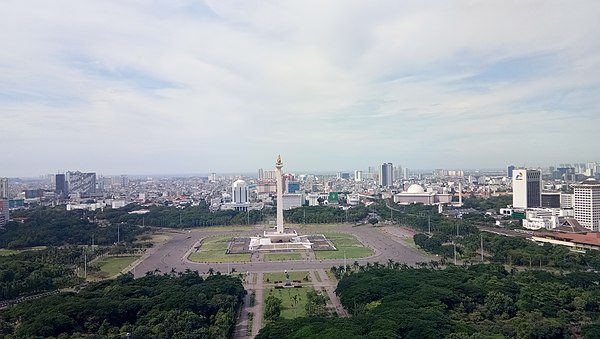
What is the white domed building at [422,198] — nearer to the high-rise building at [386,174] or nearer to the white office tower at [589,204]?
the white office tower at [589,204]

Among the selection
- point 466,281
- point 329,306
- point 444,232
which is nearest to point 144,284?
point 329,306

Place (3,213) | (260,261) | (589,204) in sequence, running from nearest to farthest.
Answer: (260,261), (589,204), (3,213)

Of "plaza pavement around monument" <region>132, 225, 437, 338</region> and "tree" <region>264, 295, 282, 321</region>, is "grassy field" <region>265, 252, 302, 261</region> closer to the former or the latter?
"plaza pavement around monument" <region>132, 225, 437, 338</region>

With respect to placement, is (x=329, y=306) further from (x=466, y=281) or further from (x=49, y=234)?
(x=49, y=234)

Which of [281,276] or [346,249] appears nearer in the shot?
[281,276]

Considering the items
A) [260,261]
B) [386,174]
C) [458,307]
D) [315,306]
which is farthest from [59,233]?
[386,174]

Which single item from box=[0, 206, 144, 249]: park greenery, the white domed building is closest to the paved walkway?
box=[0, 206, 144, 249]: park greenery

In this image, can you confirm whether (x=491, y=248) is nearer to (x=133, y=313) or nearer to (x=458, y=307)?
(x=458, y=307)
